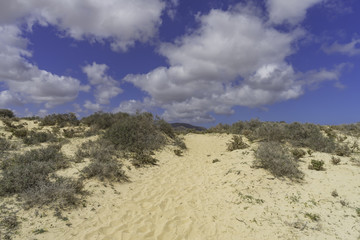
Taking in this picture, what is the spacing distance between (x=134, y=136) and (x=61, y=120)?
7.86 meters

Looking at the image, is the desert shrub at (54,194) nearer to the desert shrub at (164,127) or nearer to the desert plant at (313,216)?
the desert plant at (313,216)

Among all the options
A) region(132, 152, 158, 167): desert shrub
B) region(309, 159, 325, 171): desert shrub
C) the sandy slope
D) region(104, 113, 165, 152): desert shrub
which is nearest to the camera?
the sandy slope

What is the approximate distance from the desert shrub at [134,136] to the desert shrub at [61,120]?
198 inches

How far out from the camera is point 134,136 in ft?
38.7

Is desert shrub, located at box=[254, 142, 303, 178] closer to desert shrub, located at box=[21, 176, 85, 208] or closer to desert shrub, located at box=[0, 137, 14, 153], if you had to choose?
desert shrub, located at box=[21, 176, 85, 208]

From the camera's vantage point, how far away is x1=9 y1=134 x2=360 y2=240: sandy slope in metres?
4.90

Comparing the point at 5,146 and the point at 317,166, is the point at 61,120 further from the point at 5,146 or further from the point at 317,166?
the point at 317,166

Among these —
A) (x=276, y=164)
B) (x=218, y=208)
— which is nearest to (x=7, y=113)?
(x=218, y=208)

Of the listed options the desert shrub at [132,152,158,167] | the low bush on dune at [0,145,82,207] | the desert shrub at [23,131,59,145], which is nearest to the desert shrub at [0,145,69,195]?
the low bush on dune at [0,145,82,207]

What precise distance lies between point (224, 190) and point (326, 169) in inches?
184

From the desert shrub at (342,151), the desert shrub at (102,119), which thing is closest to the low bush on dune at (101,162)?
the desert shrub at (102,119)

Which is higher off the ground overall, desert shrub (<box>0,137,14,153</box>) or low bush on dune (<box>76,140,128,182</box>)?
desert shrub (<box>0,137,14,153</box>)

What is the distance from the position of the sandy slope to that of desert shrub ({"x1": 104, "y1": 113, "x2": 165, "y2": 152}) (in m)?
2.50

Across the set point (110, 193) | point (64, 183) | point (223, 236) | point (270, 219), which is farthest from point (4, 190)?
point (270, 219)
